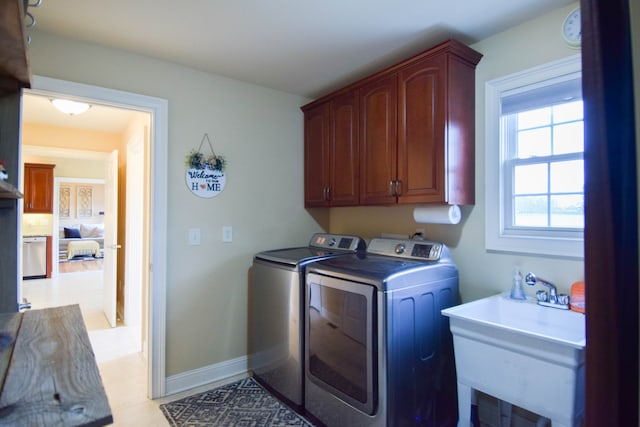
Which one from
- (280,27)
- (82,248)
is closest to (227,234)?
(280,27)

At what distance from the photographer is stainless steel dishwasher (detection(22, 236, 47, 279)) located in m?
6.50

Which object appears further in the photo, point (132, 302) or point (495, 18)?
point (132, 302)

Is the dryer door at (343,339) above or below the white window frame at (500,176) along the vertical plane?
below

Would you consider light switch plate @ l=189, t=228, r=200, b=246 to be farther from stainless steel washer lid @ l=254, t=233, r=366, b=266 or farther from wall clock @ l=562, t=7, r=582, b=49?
wall clock @ l=562, t=7, r=582, b=49

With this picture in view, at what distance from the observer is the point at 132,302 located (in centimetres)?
387

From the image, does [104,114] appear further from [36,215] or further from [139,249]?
[36,215]

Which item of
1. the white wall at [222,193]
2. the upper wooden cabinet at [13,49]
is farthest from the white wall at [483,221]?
the upper wooden cabinet at [13,49]

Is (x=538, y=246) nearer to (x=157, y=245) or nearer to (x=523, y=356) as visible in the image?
(x=523, y=356)

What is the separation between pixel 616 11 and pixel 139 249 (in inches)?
164

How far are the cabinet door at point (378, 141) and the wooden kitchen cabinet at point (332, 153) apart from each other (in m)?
0.09

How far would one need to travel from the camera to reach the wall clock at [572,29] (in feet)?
5.67

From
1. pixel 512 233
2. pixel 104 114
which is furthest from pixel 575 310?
pixel 104 114

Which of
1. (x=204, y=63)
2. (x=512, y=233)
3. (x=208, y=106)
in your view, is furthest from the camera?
(x=208, y=106)

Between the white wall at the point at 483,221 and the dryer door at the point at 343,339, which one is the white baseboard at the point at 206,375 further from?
the white wall at the point at 483,221
